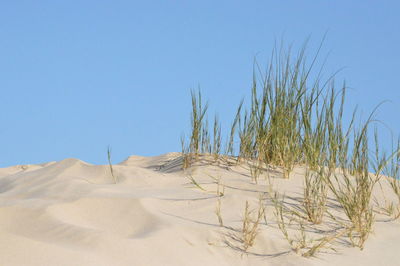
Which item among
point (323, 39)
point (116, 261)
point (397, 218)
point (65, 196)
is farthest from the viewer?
point (323, 39)

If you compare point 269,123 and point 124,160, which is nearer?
point 269,123

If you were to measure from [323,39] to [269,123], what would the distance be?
73cm

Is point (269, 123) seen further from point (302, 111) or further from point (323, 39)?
point (323, 39)

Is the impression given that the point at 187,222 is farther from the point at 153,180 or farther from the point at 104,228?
the point at 153,180

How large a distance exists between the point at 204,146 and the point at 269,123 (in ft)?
1.71

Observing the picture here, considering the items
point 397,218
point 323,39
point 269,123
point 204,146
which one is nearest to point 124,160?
point 204,146

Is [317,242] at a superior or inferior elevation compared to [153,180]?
inferior

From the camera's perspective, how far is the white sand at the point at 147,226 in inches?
105

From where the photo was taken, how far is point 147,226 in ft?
10.1

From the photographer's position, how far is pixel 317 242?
10.4 ft

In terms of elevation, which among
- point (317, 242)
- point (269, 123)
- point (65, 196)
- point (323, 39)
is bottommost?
point (317, 242)

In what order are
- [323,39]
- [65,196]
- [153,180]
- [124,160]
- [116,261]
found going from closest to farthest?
[116,261], [65,196], [153,180], [323,39], [124,160]

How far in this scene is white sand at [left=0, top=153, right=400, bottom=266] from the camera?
2678 mm

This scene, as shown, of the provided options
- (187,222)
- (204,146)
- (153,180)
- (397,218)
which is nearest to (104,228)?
(187,222)
